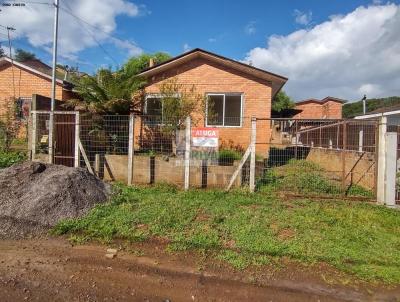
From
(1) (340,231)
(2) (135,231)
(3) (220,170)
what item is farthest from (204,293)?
(3) (220,170)

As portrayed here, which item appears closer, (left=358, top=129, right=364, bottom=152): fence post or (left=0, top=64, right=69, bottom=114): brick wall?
(left=358, top=129, right=364, bottom=152): fence post

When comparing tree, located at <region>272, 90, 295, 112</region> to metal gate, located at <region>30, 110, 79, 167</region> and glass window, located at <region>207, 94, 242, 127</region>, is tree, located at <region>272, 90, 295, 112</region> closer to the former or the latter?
glass window, located at <region>207, 94, 242, 127</region>

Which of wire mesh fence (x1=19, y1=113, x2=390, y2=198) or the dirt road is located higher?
wire mesh fence (x1=19, y1=113, x2=390, y2=198)

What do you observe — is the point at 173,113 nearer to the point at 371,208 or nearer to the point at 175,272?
the point at 371,208

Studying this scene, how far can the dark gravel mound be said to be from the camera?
6.07 metres

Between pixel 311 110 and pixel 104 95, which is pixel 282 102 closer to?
pixel 311 110

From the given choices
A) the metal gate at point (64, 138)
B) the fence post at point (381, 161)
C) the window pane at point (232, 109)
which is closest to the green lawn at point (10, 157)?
the metal gate at point (64, 138)

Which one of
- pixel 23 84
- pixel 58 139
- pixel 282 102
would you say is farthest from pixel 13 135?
pixel 282 102

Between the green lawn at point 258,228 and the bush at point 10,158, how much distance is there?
4593 mm

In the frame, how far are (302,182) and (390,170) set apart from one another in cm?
194

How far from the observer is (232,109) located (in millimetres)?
13766

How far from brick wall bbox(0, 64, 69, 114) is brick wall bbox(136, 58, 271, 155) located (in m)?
6.96

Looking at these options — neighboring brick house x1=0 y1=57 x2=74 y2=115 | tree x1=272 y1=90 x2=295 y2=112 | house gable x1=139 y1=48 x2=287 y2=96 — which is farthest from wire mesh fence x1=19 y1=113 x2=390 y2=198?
tree x1=272 y1=90 x2=295 y2=112

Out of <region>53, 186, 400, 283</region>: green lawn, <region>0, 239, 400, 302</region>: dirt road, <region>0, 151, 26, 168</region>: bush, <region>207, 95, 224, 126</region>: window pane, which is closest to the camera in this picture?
<region>0, 239, 400, 302</region>: dirt road
